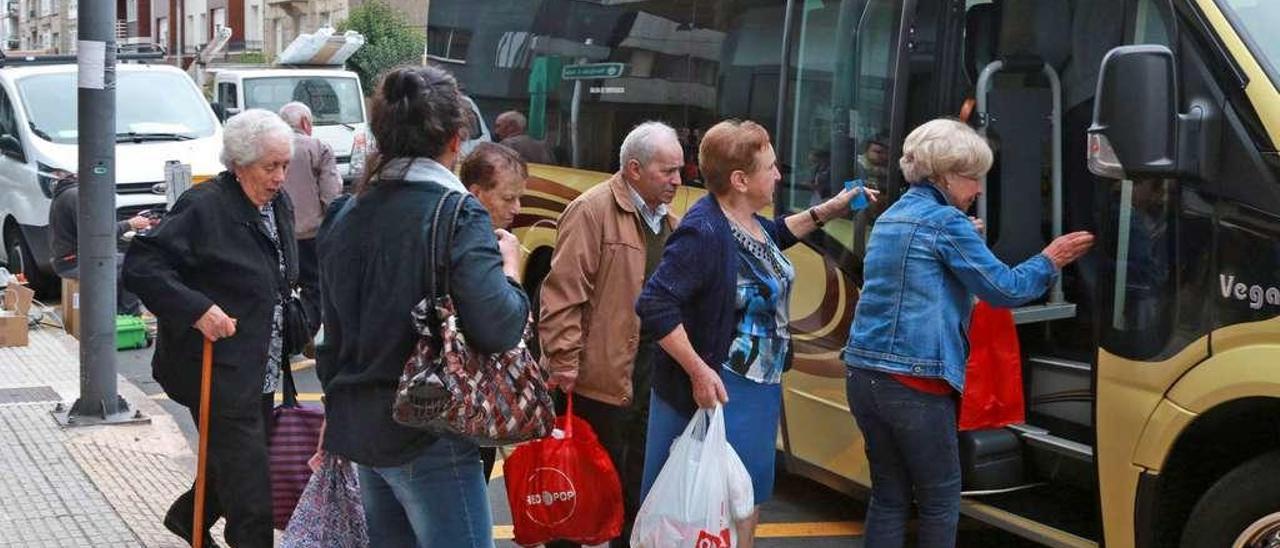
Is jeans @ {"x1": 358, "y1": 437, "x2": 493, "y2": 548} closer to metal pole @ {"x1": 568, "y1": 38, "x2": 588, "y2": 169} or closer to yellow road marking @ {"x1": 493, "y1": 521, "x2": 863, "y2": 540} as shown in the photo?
yellow road marking @ {"x1": 493, "y1": 521, "x2": 863, "y2": 540}

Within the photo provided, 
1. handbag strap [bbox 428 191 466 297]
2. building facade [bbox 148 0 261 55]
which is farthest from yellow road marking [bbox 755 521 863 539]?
building facade [bbox 148 0 261 55]

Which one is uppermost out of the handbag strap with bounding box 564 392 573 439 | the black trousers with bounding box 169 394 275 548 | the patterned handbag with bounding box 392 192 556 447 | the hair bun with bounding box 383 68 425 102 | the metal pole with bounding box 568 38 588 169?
the hair bun with bounding box 383 68 425 102

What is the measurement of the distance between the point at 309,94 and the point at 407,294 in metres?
24.4

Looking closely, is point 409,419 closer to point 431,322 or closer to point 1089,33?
point 431,322

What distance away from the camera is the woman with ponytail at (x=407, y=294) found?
3.48m

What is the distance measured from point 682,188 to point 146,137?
8331 mm

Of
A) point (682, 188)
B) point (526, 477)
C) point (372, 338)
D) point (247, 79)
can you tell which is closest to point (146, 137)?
point (682, 188)

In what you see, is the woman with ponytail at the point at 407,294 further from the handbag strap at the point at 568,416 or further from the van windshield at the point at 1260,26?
the van windshield at the point at 1260,26

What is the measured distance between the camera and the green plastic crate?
11258mm

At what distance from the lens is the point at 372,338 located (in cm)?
352

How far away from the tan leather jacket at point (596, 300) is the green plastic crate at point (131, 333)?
6904 millimetres

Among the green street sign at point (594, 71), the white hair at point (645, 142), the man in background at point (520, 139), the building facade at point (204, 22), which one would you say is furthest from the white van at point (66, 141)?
the building facade at point (204, 22)

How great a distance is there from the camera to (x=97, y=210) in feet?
Answer: 26.2

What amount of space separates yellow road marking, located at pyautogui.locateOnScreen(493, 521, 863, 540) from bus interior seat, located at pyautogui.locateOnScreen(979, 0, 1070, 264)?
1.40 m
